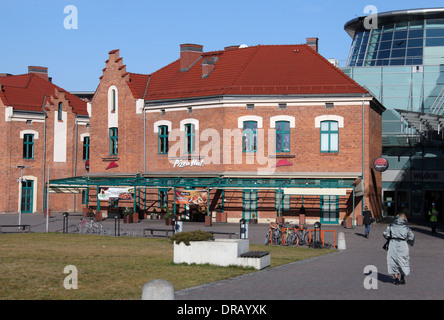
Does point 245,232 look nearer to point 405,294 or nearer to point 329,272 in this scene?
point 329,272

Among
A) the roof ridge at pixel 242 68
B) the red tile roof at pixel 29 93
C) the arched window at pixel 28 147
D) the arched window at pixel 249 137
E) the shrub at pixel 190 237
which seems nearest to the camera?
the shrub at pixel 190 237

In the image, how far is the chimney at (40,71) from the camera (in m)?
61.9

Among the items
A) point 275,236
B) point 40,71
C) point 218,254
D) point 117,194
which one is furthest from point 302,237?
point 40,71

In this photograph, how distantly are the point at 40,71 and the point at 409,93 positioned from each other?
109 feet

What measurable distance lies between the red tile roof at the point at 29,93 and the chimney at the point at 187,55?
35.7ft

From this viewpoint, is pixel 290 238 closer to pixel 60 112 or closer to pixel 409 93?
pixel 409 93

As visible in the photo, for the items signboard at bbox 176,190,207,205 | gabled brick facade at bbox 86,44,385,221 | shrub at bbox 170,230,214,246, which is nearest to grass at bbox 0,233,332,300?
shrub at bbox 170,230,214,246

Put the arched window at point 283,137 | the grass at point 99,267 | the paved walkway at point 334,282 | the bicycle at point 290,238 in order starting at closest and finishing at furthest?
the paved walkway at point 334,282 → the grass at point 99,267 → the bicycle at point 290,238 → the arched window at point 283,137

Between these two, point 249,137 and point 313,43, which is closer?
point 249,137

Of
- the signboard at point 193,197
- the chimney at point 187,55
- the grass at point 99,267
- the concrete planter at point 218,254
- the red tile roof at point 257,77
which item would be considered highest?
the chimney at point 187,55

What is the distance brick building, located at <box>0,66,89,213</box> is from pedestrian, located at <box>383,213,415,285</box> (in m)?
40.6

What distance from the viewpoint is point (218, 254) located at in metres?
18.5

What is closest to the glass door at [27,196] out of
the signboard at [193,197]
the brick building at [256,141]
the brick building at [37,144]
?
the brick building at [37,144]

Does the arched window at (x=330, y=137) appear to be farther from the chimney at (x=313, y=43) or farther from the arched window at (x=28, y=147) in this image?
the arched window at (x=28, y=147)
